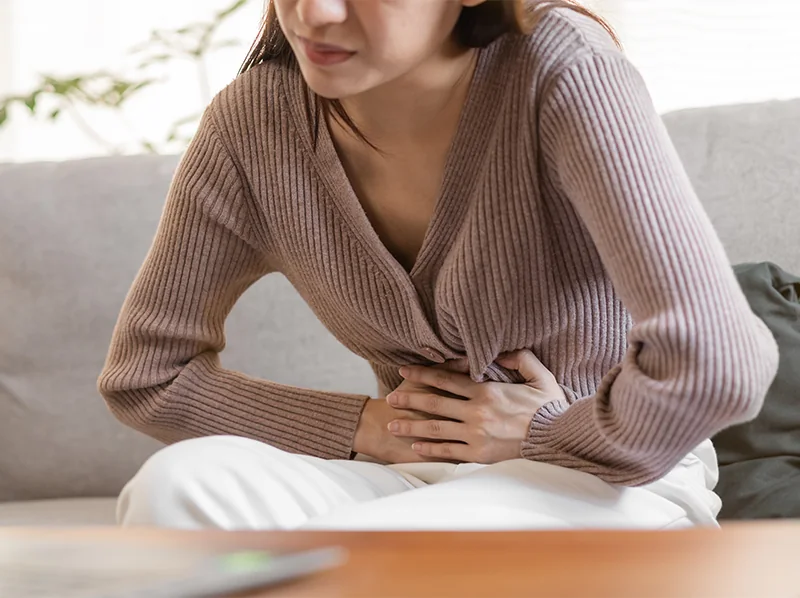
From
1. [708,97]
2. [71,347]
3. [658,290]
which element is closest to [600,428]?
[658,290]

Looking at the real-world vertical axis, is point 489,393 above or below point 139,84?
below

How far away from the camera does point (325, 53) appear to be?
34.6 inches

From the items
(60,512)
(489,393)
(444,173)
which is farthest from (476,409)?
(60,512)

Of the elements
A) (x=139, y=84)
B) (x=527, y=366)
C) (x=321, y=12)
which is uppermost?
(x=321, y=12)

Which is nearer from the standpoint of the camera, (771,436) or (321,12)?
(321,12)

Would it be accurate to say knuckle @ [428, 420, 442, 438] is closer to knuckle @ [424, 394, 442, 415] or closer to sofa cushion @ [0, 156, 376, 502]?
knuckle @ [424, 394, 442, 415]

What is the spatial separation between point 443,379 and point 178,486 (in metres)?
0.37

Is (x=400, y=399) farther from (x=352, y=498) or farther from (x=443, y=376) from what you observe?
(x=352, y=498)

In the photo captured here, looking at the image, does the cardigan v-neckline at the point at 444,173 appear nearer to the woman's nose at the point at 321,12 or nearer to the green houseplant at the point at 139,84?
the woman's nose at the point at 321,12

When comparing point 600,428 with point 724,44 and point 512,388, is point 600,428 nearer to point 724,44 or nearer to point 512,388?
point 512,388

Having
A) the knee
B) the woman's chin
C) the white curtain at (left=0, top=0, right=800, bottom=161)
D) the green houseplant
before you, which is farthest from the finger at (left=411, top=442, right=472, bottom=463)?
the green houseplant

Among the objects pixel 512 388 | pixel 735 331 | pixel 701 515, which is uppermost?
pixel 735 331

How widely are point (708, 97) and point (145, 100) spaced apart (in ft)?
4.51

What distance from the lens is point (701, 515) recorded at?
97cm
